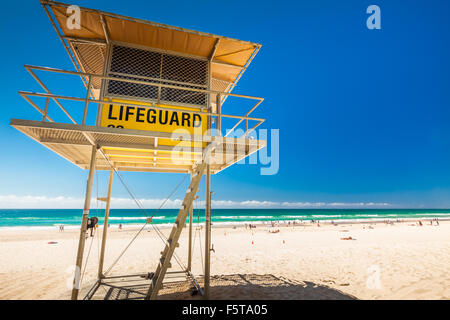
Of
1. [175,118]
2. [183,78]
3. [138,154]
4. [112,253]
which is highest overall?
[183,78]

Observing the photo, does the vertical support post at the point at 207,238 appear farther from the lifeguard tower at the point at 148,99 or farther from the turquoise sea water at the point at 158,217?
the turquoise sea water at the point at 158,217

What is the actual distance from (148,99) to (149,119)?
621mm

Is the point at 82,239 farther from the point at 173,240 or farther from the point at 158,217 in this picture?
the point at 158,217

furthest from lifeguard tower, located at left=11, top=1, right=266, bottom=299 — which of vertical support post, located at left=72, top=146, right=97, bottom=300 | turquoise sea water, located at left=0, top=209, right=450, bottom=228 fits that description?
turquoise sea water, located at left=0, top=209, right=450, bottom=228

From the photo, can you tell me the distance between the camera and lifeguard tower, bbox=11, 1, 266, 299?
5.07 metres

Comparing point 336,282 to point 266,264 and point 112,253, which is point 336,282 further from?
point 112,253

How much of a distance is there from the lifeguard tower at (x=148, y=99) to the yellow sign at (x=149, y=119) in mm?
23

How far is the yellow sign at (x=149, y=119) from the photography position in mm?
5520

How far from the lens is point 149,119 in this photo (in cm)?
575

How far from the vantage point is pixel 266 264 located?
11805 mm

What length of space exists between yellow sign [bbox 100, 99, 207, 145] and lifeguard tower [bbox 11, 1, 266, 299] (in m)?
0.02

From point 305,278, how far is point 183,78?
891 centimetres

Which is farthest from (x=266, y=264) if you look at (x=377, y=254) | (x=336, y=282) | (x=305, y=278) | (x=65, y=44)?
(x=65, y=44)

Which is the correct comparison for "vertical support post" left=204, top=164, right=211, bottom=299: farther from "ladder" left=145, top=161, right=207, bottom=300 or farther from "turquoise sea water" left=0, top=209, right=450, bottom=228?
"turquoise sea water" left=0, top=209, right=450, bottom=228
